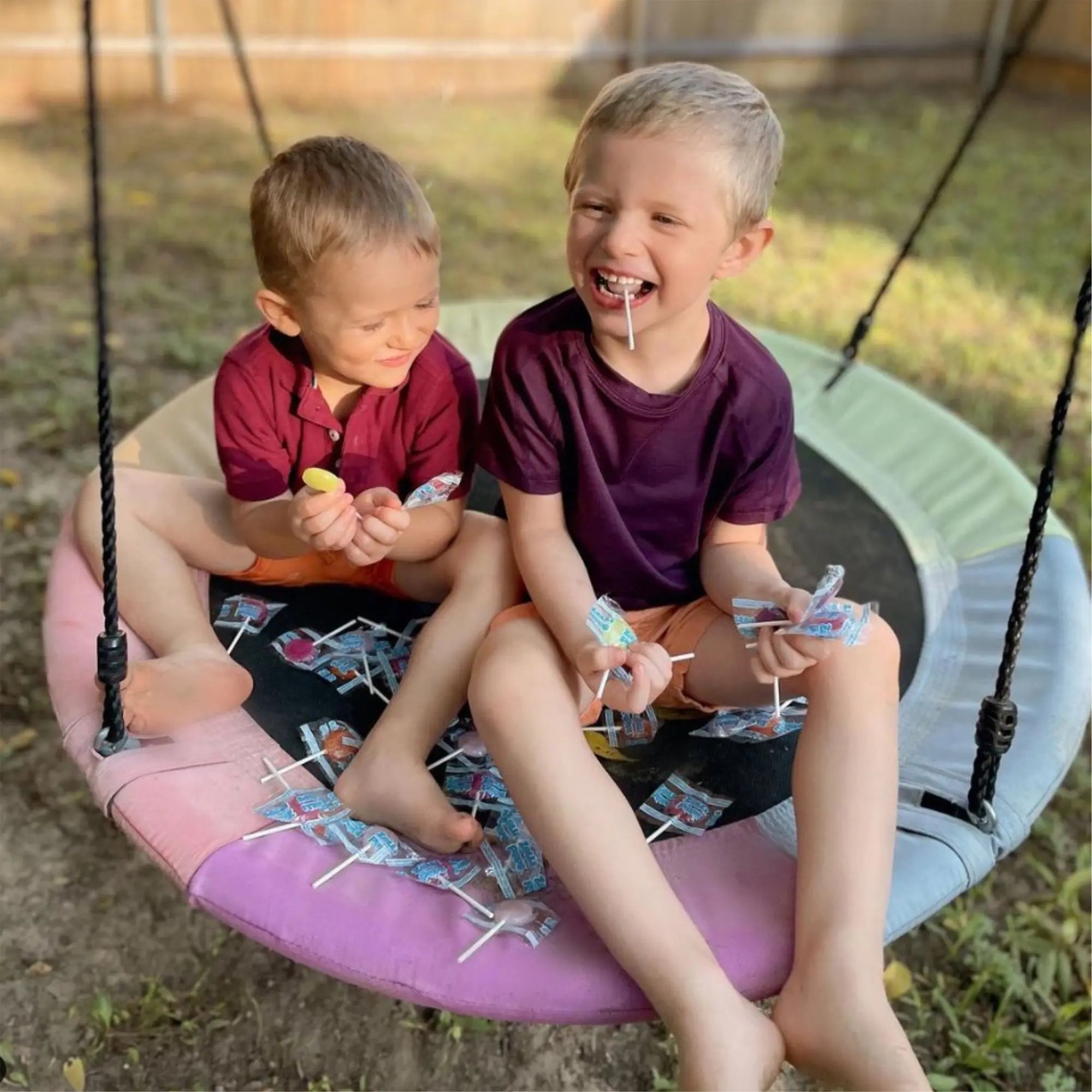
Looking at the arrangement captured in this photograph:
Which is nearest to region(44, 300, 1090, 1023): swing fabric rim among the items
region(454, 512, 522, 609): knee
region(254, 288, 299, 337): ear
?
region(454, 512, 522, 609): knee

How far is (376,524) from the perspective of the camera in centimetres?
141

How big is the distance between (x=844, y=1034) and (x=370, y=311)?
963 millimetres

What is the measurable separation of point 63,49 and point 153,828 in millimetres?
4381

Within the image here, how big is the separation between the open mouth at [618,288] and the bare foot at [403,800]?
59 centimetres

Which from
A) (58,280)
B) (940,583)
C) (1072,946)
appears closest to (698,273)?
(940,583)

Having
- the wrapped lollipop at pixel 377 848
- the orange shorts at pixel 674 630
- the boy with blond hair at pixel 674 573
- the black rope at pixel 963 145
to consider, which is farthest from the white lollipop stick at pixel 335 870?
the black rope at pixel 963 145

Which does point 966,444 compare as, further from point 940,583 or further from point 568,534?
point 568,534

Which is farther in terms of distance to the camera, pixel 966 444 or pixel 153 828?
pixel 966 444

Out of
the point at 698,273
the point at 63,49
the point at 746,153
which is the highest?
the point at 746,153

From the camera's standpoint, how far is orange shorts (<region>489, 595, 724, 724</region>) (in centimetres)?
150

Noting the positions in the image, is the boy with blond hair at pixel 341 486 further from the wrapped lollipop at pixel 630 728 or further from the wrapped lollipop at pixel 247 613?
the wrapped lollipop at pixel 630 728

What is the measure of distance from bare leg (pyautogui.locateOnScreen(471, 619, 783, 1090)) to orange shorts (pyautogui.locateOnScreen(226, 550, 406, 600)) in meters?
0.41

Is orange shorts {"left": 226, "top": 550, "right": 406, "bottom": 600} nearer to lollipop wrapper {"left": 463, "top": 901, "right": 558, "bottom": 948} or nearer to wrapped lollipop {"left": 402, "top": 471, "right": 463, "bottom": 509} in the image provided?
wrapped lollipop {"left": 402, "top": 471, "right": 463, "bottom": 509}

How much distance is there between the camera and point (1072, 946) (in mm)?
1803
